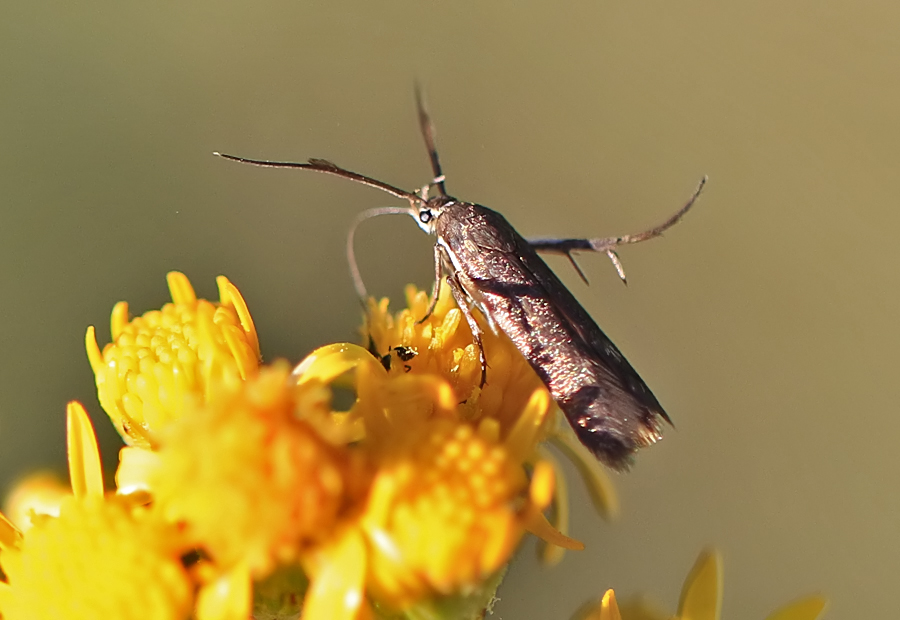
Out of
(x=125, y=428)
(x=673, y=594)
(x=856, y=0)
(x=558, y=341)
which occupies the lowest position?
(x=673, y=594)

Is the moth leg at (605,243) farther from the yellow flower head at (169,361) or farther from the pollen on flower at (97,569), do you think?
the pollen on flower at (97,569)

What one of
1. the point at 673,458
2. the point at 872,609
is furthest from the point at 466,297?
the point at 872,609

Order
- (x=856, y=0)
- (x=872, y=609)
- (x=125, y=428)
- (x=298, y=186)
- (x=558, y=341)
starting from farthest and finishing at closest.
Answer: (x=856, y=0), (x=298, y=186), (x=872, y=609), (x=558, y=341), (x=125, y=428)

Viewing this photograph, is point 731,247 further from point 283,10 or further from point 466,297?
point 466,297

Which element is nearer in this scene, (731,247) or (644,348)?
(644,348)

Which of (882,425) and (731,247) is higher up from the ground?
(731,247)

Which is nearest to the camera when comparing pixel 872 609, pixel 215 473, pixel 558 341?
pixel 215 473

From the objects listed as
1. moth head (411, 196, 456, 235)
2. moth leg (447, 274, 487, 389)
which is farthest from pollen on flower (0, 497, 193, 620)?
moth head (411, 196, 456, 235)

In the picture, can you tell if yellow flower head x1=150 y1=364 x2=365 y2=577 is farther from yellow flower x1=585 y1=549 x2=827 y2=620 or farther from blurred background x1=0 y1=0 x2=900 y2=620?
blurred background x1=0 y1=0 x2=900 y2=620
